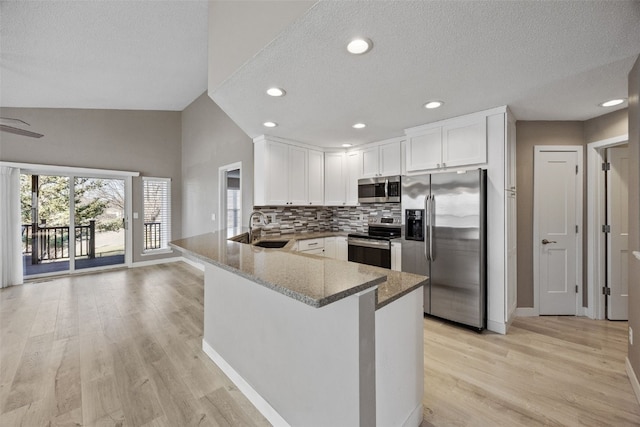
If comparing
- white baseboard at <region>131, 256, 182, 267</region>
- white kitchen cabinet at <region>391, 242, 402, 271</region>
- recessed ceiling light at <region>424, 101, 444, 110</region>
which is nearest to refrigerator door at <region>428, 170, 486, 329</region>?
white kitchen cabinet at <region>391, 242, 402, 271</region>

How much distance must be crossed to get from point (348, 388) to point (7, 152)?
662 cm

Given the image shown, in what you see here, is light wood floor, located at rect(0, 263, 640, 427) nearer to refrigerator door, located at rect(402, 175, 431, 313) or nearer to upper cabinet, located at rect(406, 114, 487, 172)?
refrigerator door, located at rect(402, 175, 431, 313)

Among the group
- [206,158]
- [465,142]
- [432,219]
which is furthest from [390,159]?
[206,158]

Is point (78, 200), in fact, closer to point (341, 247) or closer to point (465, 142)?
point (341, 247)

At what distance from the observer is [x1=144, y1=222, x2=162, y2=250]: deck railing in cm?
622

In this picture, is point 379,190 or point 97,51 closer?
point 97,51

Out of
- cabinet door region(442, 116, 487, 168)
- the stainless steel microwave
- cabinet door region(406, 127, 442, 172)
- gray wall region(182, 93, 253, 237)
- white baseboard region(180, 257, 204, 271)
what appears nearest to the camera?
cabinet door region(442, 116, 487, 168)

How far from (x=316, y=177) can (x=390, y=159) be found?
1290 mm

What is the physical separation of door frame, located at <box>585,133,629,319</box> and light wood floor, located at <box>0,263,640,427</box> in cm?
27

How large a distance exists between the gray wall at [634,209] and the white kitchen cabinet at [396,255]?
2068mm

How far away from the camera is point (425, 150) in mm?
3357

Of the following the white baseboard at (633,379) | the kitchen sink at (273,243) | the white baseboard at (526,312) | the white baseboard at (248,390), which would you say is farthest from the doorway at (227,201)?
the white baseboard at (633,379)

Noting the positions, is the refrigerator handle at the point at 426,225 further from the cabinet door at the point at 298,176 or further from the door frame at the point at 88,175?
the door frame at the point at 88,175

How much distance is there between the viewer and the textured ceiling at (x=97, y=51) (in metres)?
2.79
